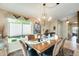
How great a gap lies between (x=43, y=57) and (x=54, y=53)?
0.74 ft

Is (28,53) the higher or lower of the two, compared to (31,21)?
lower

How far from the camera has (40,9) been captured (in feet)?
5.99

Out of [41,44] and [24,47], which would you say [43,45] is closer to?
[41,44]

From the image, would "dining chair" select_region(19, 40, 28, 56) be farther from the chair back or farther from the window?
the window

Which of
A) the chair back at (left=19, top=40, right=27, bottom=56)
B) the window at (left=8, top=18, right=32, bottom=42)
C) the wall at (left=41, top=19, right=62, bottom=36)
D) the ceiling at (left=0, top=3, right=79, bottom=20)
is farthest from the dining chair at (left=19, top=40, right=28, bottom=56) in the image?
the ceiling at (left=0, top=3, right=79, bottom=20)

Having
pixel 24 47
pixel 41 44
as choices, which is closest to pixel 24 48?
pixel 24 47

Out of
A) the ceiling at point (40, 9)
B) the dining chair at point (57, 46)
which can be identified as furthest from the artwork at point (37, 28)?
the dining chair at point (57, 46)

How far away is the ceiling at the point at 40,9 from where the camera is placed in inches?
70.0

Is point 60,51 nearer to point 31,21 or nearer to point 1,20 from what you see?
point 31,21

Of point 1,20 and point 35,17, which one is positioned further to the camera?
point 35,17

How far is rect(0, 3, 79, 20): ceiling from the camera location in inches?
70.0

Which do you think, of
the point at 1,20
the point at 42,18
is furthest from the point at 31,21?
the point at 1,20

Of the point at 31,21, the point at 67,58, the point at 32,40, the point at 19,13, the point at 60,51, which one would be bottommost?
the point at 67,58

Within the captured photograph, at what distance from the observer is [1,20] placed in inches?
68.3
